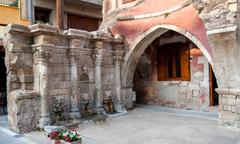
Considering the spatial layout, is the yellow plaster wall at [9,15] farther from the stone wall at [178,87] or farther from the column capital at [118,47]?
the stone wall at [178,87]

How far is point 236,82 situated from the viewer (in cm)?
465

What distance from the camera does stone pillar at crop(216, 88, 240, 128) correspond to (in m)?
4.68

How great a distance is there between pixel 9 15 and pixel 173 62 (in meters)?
7.10

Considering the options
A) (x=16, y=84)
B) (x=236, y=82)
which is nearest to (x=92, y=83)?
(x=16, y=84)

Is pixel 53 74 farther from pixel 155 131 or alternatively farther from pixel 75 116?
pixel 155 131

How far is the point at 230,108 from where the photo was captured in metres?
4.77

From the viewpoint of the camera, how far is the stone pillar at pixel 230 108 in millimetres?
4680

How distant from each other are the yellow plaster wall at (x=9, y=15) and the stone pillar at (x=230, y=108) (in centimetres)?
866

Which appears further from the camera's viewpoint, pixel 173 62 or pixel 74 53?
pixel 173 62

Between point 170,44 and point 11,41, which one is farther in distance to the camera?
point 170,44

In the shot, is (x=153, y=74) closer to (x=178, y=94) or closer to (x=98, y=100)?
(x=178, y=94)

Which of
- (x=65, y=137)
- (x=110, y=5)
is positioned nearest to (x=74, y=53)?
(x=65, y=137)

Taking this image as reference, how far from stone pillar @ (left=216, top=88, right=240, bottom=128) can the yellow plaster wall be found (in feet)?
28.4

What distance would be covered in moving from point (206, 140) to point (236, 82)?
1.43 m
